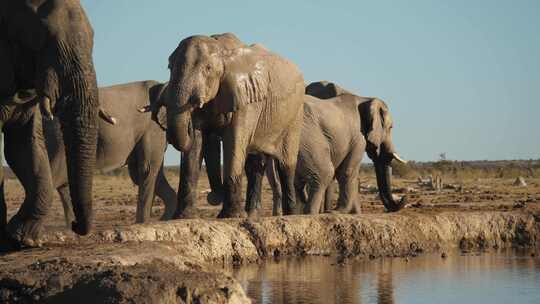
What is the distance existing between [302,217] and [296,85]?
2182 millimetres

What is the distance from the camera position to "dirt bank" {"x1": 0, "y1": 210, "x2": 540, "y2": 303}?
846cm

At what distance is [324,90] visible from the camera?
67.9 ft

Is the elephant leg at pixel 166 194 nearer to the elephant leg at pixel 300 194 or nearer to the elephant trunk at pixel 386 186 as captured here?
the elephant leg at pixel 300 194

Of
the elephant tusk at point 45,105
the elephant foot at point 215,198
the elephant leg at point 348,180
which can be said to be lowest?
the elephant foot at point 215,198

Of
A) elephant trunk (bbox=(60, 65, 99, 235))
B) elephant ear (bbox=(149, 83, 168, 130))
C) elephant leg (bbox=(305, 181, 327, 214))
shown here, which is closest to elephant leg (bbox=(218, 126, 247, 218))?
elephant ear (bbox=(149, 83, 168, 130))

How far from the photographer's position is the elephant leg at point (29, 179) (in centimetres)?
1053

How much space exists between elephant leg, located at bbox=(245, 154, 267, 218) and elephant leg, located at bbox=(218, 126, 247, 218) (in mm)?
1246

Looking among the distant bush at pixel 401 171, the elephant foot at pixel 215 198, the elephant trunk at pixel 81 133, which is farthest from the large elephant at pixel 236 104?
the distant bush at pixel 401 171

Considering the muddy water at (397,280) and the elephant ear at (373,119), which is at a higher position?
the elephant ear at (373,119)

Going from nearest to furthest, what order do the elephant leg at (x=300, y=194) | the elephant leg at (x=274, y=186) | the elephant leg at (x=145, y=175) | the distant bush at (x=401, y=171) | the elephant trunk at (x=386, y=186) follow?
the elephant leg at (x=145, y=175) → the elephant leg at (x=300, y=194) → the elephant leg at (x=274, y=186) → the elephant trunk at (x=386, y=186) → the distant bush at (x=401, y=171)

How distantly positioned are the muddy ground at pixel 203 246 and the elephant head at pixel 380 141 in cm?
185

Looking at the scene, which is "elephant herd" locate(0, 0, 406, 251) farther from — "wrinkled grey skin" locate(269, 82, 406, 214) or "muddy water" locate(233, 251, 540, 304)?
"muddy water" locate(233, 251, 540, 304)

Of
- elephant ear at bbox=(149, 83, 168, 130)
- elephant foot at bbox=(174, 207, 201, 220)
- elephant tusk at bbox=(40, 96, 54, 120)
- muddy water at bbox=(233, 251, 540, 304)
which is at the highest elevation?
elephant ear at bbox=(149, 83, 168, 130)

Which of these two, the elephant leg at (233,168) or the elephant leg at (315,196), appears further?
the elephant leg at (315,196)
